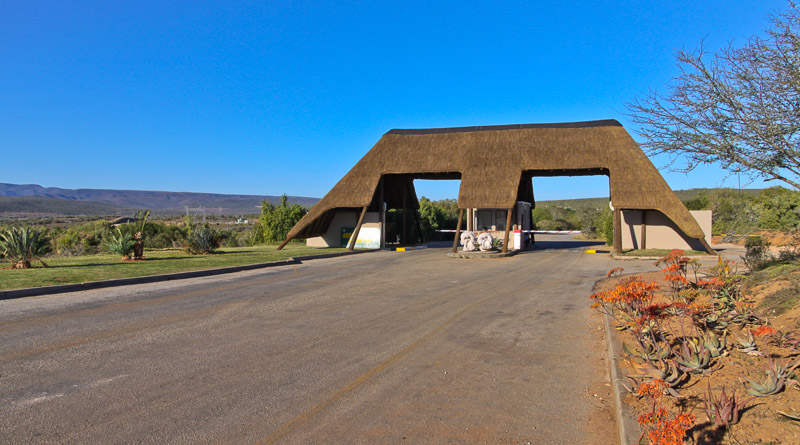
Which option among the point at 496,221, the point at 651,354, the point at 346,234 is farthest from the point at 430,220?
the point at 651,354

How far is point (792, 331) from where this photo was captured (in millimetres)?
6301

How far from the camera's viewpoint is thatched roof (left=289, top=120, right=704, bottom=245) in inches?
1044

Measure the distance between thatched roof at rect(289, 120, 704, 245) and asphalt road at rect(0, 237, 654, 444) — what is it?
1596 cm

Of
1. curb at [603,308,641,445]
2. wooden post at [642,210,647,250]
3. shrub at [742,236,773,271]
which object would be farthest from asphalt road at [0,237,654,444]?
wooden post at [642,210,647,250]

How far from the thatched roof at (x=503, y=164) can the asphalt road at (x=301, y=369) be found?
16.0 m

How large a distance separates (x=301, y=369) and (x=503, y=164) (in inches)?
966

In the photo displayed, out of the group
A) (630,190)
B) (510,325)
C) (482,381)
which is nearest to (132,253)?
(510,325)

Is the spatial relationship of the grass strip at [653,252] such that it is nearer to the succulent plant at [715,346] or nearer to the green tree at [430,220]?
the green tree at [430,220]

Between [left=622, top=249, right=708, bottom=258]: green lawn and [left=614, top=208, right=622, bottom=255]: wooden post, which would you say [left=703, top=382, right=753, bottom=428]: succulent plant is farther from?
[left=614, top=208, right=622, bottom=255]: wooden post

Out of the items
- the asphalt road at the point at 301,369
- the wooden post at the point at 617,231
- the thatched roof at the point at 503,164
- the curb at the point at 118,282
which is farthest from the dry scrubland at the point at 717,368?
the thatched roof at the point at 503,164

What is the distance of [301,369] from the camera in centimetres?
647

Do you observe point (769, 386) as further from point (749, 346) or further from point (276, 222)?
point (276, 222)

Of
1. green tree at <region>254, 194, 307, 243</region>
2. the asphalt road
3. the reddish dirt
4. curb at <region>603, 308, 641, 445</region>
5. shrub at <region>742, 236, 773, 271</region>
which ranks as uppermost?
green tree at <region>254, 194, 307, 243</region>

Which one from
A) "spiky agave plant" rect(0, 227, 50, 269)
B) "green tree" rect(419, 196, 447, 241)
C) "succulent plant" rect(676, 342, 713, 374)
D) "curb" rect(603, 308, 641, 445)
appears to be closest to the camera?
"curb" rect(603, 308, 641, 445)
